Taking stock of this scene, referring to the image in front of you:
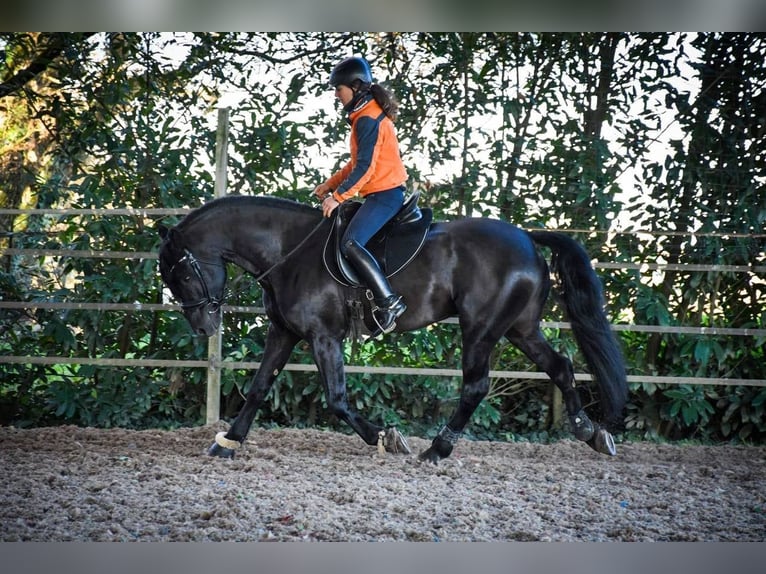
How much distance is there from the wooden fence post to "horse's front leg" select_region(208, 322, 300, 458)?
2.68ft

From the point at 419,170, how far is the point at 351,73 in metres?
1.59

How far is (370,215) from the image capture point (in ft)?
13.5

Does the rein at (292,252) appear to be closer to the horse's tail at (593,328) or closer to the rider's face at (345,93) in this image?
the rider's face at (345,93)

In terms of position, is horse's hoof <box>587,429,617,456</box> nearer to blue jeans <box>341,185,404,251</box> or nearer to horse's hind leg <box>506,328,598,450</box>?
horse's hind leg <box>506,328,598,450</box>

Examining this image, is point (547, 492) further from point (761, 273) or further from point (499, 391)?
point (761, 273)

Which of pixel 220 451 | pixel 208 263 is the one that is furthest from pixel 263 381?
pixel 208 263

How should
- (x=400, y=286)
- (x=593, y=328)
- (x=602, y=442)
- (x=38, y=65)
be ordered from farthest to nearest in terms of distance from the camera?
(x=38, y=65) < (x=602, y=442) < (x=593, y=328) < (x=400, y=286)

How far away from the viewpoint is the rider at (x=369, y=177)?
406cm

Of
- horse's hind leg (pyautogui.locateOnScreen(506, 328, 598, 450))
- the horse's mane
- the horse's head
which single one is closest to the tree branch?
the horse's mane

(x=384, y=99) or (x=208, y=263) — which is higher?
(x=384, y=99)

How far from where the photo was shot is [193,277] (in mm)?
4270

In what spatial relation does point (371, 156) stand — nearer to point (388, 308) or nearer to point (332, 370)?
point (388, 308)

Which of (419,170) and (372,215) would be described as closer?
(372,215)

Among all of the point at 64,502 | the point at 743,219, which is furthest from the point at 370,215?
the point at 743,219
